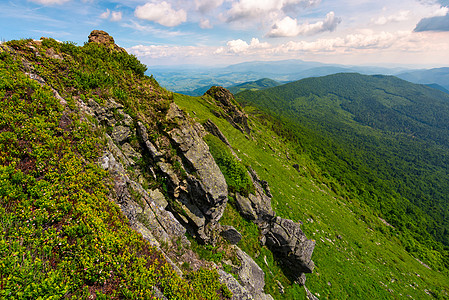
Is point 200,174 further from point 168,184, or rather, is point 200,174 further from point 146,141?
point 146,141

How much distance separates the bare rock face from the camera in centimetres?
1975

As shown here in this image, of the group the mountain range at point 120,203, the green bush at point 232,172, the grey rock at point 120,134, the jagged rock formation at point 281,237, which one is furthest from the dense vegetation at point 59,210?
the green bush at point 232,172

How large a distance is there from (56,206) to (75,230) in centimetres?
141

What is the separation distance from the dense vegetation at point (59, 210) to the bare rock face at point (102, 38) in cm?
738

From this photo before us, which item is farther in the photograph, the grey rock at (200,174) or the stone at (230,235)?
the stone at (230,235)

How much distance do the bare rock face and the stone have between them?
23.3 m

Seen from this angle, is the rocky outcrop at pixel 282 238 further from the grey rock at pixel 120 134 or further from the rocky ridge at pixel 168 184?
the grey rock at pixel 120 134

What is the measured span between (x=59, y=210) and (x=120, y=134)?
789cm

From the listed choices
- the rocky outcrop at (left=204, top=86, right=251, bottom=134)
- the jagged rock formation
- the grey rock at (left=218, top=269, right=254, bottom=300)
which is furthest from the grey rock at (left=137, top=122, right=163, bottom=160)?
the rocky outcrop at (left=204, top=86, right=251, bottom=134)

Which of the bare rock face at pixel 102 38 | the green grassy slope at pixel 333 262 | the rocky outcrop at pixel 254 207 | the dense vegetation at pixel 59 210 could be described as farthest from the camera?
the rocky outcrop at pixel 254 207

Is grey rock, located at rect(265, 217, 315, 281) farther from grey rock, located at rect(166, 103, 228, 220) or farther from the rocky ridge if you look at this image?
grey rock, located at rect(166, 103, 228, 220)

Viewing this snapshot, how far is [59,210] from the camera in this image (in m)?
7.45

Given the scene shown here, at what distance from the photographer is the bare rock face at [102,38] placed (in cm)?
1975

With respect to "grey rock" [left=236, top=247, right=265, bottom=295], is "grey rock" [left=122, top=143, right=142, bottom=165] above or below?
above
